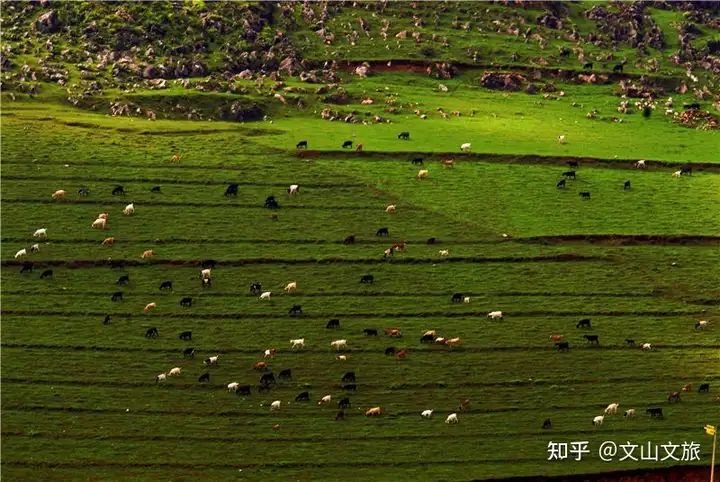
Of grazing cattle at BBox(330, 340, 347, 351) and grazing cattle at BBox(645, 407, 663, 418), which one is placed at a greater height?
grazing cattle at BBox(330, 340, 347, 351)

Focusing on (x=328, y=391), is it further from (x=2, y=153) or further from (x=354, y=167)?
(x=2, y=153)

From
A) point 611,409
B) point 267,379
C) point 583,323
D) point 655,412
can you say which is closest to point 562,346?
point 583,323

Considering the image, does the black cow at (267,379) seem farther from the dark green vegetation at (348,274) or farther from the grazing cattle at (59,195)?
the grazing cattle at (59,195)

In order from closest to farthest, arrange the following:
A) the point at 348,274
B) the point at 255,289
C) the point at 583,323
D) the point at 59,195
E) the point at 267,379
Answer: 1. the point at 267,379
2. the point at 583,323
3. the point at 255,289
4. the point at 348,274
5. the point at 59,195

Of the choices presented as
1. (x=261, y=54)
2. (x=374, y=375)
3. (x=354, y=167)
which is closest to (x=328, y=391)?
(x=374, y=375)

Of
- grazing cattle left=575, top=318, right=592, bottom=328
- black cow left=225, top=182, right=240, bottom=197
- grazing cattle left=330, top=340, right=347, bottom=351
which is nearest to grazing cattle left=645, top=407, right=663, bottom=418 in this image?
grazing cattle left=575, top=318, right=592, bottom=328

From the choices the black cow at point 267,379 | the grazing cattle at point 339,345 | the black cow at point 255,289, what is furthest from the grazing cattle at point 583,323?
the black cow at point 255,289

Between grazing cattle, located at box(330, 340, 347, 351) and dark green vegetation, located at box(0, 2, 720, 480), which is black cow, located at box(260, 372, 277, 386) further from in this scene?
grazing cattle, located at box(330, 340, 347, 351)

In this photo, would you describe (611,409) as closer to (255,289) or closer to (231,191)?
(255,289)
